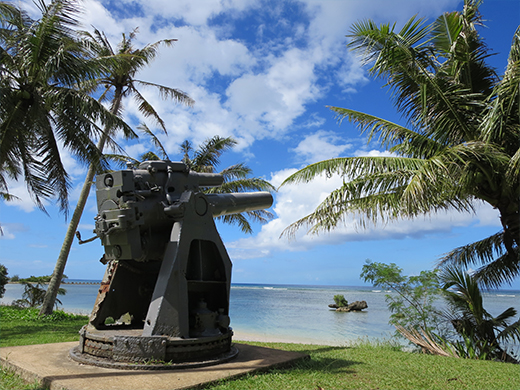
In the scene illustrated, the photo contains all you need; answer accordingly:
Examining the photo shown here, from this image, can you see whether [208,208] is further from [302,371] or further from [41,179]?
[41,179]

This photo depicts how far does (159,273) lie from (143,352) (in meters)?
0.97

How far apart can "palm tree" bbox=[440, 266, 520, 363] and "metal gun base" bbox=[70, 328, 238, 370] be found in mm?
6341

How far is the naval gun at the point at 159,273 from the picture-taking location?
16.7 feet

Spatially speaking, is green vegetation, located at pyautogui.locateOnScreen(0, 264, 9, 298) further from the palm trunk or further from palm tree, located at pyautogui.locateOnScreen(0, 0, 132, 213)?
palm tree, located at pyautogui.locateOnScreen(0, 0, 132, 213)

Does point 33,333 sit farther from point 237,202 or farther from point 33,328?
point 237,202

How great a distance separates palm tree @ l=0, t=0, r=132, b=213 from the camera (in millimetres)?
9828

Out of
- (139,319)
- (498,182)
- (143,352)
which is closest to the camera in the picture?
(143,352)

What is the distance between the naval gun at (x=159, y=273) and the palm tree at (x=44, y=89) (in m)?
5.74

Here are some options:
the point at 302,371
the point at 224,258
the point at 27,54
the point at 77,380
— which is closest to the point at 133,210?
the point at 224,258

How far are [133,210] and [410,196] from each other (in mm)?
5635

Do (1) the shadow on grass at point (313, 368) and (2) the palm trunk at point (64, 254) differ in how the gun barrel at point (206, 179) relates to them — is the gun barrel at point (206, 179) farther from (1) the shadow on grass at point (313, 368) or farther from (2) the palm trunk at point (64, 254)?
(2) the palm trunk at point (64, 254)

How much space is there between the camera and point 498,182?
31.2 ft

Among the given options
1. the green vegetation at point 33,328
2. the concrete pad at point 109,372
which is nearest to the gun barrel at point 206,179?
the concrete pad at point 109,372


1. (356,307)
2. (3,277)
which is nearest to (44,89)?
(3,277)
